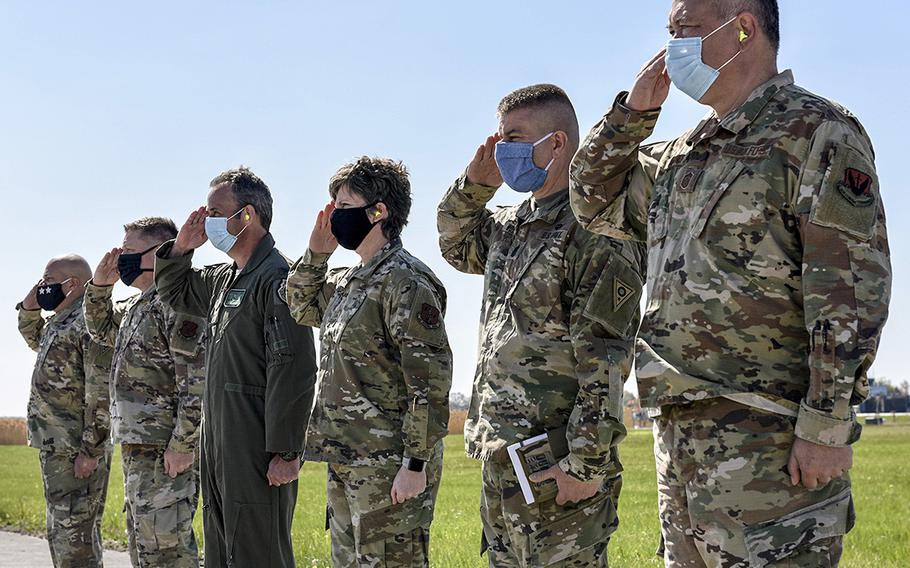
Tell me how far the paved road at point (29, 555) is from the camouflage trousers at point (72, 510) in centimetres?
136

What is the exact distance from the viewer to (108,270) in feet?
27.8

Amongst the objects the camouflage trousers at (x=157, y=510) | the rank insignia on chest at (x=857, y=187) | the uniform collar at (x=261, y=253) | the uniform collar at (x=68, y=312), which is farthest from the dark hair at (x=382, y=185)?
the uniform collar at (x=68, y=312)

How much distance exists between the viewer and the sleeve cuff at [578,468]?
4.27 m

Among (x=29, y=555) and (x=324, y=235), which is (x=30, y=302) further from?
(x=324, y=235)

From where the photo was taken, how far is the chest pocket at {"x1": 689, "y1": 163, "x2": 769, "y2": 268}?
3.28 metres

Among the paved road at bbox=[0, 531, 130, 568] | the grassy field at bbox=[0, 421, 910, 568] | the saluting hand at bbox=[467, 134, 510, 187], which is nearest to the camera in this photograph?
the saluting hand at bbox=[467, 134, 510, 187]

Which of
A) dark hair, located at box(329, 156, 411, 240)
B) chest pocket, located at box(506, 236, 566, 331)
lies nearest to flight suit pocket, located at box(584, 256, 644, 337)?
chest pocket, located at box(506, 236, 566, 331)

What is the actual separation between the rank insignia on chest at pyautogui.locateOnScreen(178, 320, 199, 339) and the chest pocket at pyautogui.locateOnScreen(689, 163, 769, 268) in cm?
476

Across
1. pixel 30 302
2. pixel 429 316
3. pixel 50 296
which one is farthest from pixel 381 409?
pixel 30 302

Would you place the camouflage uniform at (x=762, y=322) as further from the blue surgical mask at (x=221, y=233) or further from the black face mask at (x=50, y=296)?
the black face mask at (x=50, y=296)

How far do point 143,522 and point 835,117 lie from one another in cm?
567

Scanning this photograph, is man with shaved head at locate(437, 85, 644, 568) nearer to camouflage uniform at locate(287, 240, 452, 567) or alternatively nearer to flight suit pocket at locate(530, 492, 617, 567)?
flight suit pocket at locate(530, 492, 617, 567)

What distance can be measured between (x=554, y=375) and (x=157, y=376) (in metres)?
4.10

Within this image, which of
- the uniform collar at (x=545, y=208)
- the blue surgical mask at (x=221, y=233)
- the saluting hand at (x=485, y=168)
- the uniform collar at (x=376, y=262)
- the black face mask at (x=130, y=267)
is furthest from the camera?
the black face mask at (x=130, y=267)
